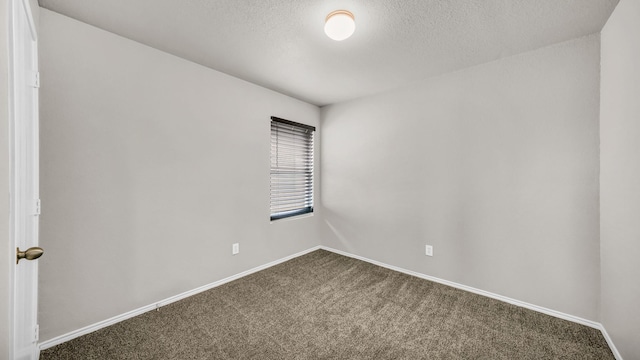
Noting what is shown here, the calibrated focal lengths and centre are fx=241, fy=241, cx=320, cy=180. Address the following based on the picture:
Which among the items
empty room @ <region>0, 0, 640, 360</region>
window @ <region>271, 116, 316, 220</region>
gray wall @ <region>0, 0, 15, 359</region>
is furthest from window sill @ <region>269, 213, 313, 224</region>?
gray wall @ <region>0, 0, 15, 359</region>

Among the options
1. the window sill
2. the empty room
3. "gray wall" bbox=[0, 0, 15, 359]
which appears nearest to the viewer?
"gray wall" bbox=[0, 0, 15, 359]

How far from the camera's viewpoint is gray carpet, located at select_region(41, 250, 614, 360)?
1697 mm

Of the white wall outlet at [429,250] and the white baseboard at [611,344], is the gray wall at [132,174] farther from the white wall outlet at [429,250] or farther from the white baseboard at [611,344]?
the white baseboard at [611,344]

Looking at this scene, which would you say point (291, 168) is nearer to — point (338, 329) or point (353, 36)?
point (353, 36)

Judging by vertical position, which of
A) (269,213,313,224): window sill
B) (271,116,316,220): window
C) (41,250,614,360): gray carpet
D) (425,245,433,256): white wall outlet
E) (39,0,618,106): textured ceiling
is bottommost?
(41,250,614,360): gray carpet

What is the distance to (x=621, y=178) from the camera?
1595mm

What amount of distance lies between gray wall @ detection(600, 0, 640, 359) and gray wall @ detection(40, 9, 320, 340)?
3.15m

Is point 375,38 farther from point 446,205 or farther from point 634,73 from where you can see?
point 446,205

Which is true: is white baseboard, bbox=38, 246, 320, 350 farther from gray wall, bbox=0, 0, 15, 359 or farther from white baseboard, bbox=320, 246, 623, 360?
white baseboard, bbox=320, 246, 623, 360

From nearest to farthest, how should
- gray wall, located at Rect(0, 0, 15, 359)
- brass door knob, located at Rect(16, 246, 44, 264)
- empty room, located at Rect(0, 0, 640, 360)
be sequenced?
gray wall, located at Rect(0, 0, 15, 359), brass door knob, located at Rect(16, 246, 44, 264), empty room, located at Rect(0, 0, 640, 360)

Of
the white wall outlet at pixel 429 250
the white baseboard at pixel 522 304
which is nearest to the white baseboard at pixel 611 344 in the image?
the white baseboard at pixel 522 304

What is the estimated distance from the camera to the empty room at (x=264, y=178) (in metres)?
1.62

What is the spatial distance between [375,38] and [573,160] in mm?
1964

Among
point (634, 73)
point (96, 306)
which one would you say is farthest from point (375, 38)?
point (96, 306)
